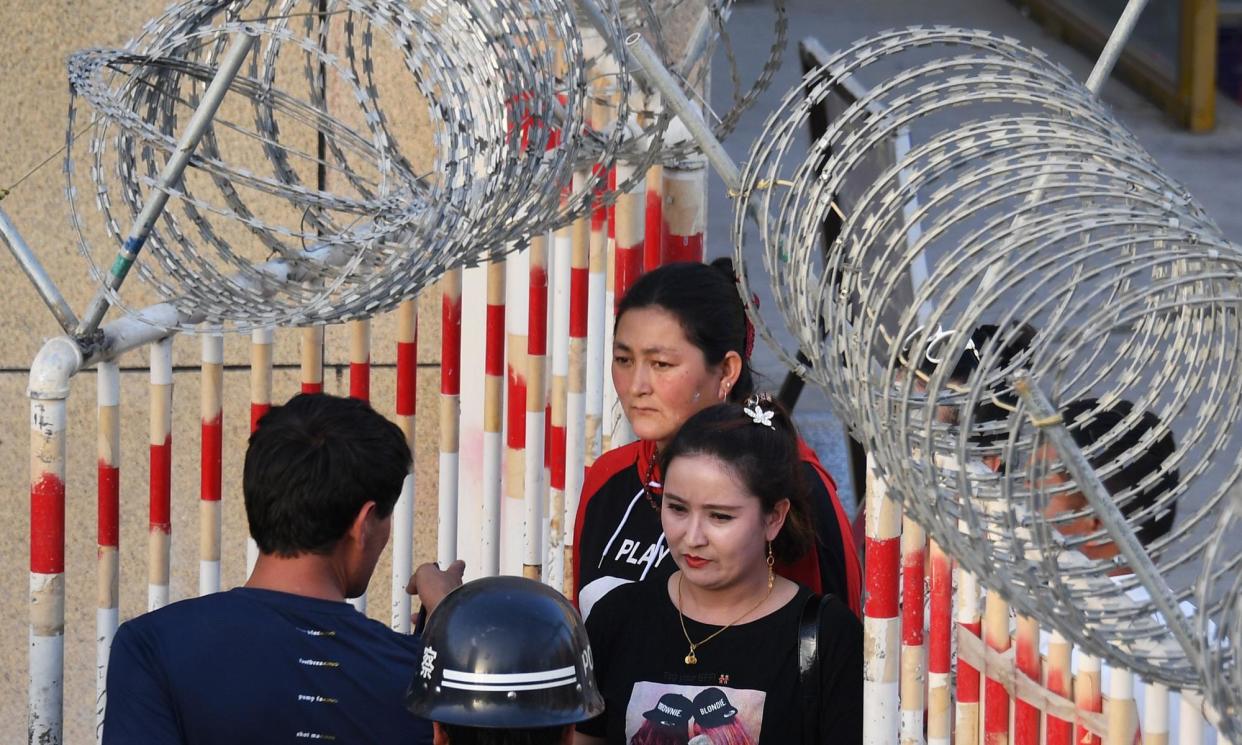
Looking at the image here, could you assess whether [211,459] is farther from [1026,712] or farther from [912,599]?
[1026,712]

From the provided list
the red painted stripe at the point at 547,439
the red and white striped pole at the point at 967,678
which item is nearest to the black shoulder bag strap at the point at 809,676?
the red and white striped pole at the point at 967,678

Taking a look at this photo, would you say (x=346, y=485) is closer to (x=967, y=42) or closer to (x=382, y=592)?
(x=967, y=42)

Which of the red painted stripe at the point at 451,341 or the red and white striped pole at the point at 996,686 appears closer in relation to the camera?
the red and white striped pole at the point at 996,686

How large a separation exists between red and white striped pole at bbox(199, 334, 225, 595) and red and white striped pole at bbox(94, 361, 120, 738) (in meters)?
0.19

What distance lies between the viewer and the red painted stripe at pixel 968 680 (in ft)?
8.75

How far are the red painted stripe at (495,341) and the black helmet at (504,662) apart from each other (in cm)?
155

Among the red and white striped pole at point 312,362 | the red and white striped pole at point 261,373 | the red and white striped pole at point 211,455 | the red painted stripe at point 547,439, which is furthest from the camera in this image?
the red painted stripe at point 547,439

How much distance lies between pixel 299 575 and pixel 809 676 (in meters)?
0.74

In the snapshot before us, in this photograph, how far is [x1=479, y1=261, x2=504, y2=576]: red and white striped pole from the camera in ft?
11.7

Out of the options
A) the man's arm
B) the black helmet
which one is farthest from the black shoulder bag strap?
the man's arm

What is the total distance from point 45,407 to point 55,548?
24 cm

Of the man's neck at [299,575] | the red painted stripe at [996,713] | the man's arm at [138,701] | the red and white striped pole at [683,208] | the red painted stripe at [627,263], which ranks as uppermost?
→ the red and white striped pole at [683,208]

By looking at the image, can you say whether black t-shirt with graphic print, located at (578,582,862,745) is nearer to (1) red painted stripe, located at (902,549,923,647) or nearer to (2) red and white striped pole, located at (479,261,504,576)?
(1) red painted stripe, located at (902,549,923,647)

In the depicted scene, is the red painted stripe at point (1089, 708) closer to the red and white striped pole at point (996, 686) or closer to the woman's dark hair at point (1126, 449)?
the red and white striped pole at point (996, 686)
